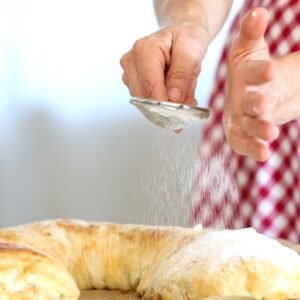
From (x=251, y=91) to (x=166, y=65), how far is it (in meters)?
0.27

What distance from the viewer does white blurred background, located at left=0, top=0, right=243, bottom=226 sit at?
1450 millimetres

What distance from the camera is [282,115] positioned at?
2.60ft

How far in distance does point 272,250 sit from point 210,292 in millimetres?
77

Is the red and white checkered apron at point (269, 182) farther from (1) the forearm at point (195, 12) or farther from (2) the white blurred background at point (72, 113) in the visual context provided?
(2) the white blurred background at point (72, 113)

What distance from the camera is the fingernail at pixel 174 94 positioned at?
84cm

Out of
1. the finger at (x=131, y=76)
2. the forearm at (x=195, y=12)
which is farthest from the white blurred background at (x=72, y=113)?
the finger at (x=131, y=76)

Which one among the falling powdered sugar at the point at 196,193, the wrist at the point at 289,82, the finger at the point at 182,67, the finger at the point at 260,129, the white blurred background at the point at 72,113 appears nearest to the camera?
the finger at the point at 260,129

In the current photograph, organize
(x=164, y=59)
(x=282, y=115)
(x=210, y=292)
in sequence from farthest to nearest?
(x=164, y=59) → (x=282, y=115) → (x=210, y=292)

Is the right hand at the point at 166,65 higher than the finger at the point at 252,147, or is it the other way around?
the right hand at the point at 166,65

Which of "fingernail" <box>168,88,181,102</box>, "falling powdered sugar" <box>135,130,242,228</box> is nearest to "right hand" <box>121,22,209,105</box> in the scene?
"fingernail" <box>168,88,181,102</box>

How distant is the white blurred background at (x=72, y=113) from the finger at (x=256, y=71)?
2.53 ft

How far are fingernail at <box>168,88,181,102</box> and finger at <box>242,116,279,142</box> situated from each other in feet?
0.63

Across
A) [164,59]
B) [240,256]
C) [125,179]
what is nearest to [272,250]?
[240,256]

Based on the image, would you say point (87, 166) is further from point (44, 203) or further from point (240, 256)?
point (240, 256)
